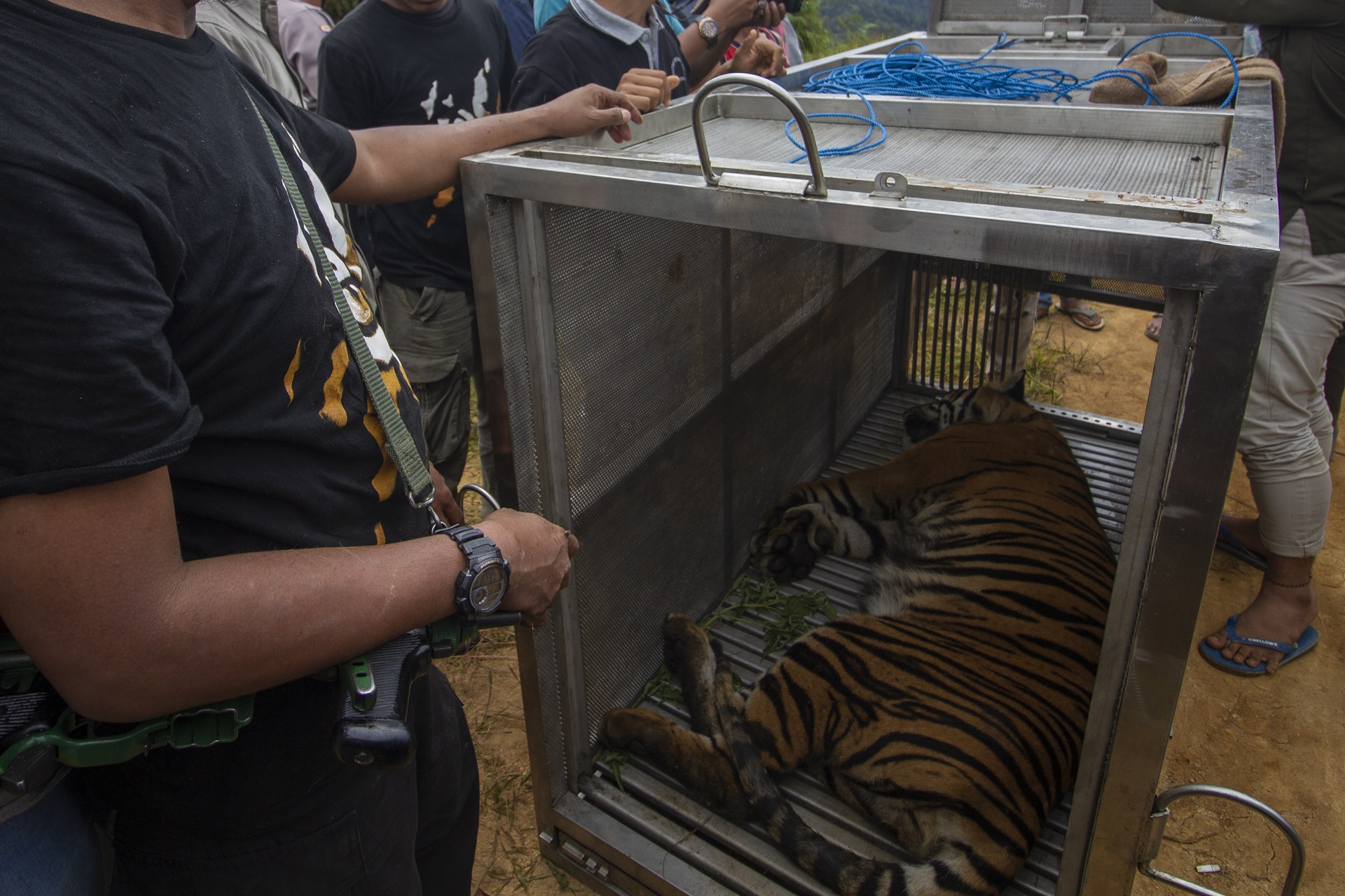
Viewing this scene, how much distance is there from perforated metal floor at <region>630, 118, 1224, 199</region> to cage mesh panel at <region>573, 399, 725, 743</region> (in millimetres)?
832

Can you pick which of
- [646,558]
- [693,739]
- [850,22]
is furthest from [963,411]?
[850,22]

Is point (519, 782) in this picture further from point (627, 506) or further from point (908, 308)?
point (908, 308)

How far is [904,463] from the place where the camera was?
343 cm

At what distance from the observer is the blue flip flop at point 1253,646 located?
3236 millimetres

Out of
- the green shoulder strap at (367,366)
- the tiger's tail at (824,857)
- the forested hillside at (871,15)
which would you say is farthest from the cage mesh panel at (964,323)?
the forested hillside at (871,15)

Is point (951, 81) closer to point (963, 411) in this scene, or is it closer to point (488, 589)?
point (963, 411)

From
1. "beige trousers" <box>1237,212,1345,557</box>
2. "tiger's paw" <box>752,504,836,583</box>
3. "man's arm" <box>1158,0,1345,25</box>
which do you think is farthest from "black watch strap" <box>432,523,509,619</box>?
"man's arm" <box>1158,0,1345,25</box>

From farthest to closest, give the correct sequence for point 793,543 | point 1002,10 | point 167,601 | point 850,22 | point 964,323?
point 850,22 → point 1002,10 → point 964,323 → point 793,543 → point 167,601

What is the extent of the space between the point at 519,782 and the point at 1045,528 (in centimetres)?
194

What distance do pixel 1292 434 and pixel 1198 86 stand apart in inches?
49.8

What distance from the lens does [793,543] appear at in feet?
10.9

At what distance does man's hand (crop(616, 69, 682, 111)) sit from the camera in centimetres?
214

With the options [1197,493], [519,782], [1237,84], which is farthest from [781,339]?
[1197,493]

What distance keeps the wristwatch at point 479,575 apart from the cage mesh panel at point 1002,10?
465 cm
